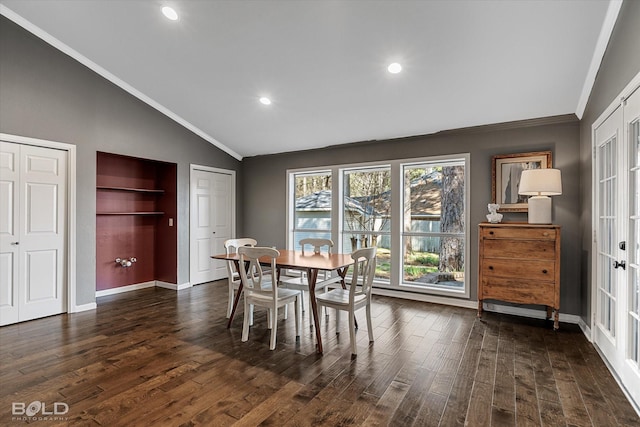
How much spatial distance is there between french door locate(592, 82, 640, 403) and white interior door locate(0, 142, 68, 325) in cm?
547

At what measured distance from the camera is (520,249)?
3621mm

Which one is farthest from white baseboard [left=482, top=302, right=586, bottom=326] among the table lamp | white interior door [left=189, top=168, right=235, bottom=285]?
white interior door [left=189, top=168, right=235, bottom=285]

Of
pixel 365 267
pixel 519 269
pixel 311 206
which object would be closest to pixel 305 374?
pixel 365 267

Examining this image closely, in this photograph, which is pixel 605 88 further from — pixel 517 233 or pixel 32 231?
pixel 32 231

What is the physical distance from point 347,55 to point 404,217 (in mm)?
2543

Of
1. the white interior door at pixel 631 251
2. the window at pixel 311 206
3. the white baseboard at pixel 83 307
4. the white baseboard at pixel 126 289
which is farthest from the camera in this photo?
the window at pixel 311 206

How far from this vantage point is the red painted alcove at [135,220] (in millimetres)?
5027

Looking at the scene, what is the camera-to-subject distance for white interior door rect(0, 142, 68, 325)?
3625mm

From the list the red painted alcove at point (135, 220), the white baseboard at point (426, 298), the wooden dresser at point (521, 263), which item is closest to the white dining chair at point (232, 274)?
the red painted alcove at point (135, 220)

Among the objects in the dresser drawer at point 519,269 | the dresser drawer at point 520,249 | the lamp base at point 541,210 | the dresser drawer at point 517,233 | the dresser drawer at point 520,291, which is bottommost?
the dresser drawer at point 520,291

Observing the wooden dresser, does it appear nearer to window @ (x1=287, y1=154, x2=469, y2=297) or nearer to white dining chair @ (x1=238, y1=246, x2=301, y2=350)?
window @ (x1=287, y1=154, x2=469, y2=297)

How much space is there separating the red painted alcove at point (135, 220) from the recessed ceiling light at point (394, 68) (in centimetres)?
367

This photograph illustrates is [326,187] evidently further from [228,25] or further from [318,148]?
[228,25]

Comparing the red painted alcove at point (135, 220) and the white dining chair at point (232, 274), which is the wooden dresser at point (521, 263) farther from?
the red painted alcove at point (135, 220)
